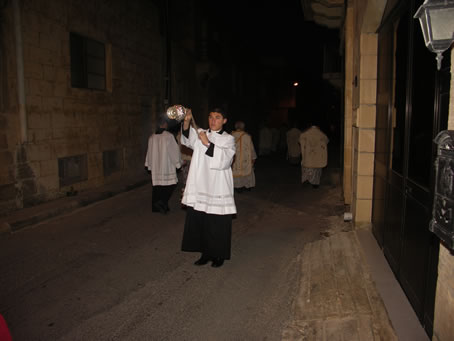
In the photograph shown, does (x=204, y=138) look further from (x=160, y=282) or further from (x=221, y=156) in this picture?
(x=160, y=282)

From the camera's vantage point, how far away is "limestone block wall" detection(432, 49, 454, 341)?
2.51 meters

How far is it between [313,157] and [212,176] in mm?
6685

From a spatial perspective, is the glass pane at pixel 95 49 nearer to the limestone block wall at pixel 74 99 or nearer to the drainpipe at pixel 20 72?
the limestone block wall at pixel 74 99

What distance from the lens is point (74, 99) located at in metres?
9.64

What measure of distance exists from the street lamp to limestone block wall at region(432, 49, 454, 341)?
0.28 m

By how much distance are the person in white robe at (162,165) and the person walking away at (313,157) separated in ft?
14.7

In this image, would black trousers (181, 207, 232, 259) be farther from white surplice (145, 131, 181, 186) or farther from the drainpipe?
the drainpipe

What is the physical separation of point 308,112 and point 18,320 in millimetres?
41744

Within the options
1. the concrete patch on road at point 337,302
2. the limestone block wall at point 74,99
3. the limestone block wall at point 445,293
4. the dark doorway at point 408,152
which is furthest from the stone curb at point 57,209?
the limestone block wall at point 445,293

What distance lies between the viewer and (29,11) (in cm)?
809

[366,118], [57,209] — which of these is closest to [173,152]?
[57,209]

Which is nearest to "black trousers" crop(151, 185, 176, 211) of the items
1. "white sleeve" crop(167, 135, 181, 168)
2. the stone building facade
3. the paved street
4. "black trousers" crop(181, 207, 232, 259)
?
the paved street

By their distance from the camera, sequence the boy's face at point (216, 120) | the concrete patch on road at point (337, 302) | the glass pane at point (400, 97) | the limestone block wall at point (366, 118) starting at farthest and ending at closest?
the limestone block wall at point (366, 118), the boy's face at point (216, 120), the glass pane at point (400, 97), the concrete patch on road at point (337, 302)

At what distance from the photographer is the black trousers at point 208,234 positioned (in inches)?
195
